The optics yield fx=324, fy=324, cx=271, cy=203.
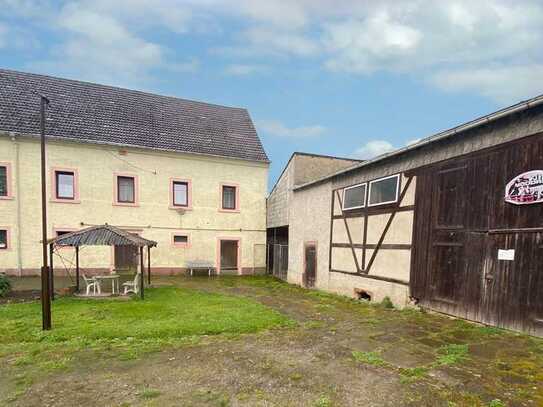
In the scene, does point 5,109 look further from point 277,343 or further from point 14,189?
point 277,343

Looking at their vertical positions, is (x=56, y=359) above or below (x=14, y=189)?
below

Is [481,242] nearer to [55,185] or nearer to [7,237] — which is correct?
[55,185]

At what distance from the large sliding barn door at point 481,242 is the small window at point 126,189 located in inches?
550

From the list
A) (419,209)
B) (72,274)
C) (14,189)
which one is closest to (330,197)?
(419,209)

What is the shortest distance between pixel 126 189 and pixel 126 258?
3.59 meters

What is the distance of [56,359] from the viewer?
4.98 meters

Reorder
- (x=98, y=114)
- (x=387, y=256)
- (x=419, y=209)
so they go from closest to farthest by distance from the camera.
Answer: (x=419, y=209)
(x=387, y=256)
(x=98, y=114)

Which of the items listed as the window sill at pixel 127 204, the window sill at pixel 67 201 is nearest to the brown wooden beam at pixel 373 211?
the window sill at pixel 127 204

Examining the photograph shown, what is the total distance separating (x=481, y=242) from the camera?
6426 millimetres

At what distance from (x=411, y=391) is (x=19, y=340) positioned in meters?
6.63

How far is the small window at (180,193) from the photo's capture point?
57.7 ft

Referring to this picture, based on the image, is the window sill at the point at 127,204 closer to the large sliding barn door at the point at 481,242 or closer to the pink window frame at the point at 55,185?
the pink window frame at the point at 55,185

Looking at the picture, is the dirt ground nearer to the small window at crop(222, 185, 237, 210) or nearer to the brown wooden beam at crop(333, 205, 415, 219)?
the brown wooden beam at crop(333, 205, 415, 219)

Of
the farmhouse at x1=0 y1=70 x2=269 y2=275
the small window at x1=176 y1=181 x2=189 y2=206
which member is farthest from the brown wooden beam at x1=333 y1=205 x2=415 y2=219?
the small window at x1=176 y1=181 x2=189 y2=206
